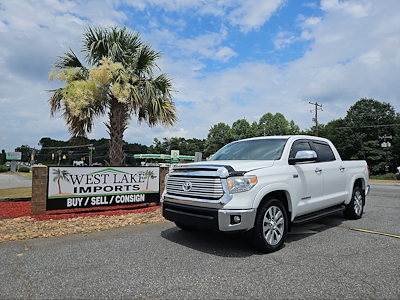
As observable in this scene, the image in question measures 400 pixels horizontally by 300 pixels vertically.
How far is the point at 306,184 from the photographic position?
510 centimetres

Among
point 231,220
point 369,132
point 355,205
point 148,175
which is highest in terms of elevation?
point 369,132

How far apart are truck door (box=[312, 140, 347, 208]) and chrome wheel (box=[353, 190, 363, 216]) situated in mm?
786

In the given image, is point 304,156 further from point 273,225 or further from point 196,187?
point 196,187

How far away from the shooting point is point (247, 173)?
4.26 m

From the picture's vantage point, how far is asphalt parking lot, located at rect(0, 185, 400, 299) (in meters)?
3.02

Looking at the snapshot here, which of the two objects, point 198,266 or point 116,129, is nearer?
point 198,266

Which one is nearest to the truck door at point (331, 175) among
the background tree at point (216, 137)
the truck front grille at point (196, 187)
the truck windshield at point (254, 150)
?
the truck windshield at point (254, 150)

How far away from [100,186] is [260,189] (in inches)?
209

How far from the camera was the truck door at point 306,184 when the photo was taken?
4.89 metres

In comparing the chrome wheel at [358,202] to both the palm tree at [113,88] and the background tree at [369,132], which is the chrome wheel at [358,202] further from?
the background tree at [369,132]

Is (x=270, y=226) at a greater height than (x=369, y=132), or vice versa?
(x=369, y=132)

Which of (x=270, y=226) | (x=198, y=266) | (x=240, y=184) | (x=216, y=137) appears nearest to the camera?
(x=198, y=266)

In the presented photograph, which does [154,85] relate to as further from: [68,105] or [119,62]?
[68,105]

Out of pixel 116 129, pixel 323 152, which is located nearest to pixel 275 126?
pixel 116 129
